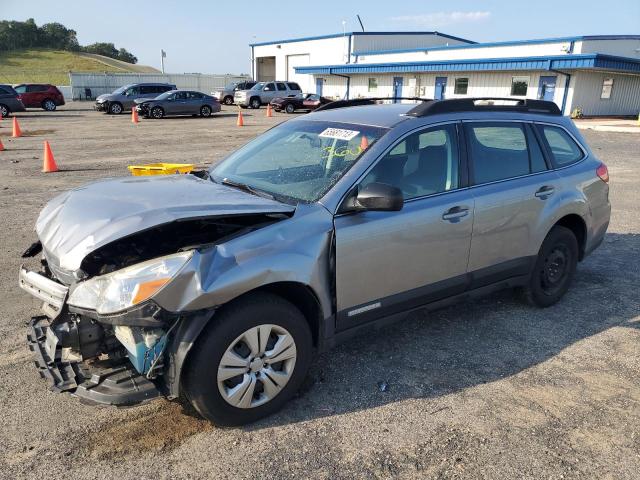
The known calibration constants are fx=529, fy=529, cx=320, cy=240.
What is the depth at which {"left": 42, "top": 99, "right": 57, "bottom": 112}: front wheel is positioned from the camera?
3083cm

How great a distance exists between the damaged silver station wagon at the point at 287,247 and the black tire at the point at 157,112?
2484 centimetres

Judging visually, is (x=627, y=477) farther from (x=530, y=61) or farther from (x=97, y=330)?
(x=530, y=61)

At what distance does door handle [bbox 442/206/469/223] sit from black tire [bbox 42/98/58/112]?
32760 millimetres

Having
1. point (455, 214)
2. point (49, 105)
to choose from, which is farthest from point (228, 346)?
point (49, 105)

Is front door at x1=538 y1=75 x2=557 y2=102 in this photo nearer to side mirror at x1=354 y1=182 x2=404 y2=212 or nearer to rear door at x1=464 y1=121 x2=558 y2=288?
rear door at x1=464 y1=121 x2=558 y2=288

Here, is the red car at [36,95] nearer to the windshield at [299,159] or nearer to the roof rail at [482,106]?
the windshield at [299,159]

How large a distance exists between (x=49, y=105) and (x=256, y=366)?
3308 centimetres

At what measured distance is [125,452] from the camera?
287 cm

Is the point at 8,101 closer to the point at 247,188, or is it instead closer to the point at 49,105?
the point at 49,105

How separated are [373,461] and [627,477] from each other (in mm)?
1316

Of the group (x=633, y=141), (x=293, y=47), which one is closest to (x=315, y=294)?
(x=633, y=141)

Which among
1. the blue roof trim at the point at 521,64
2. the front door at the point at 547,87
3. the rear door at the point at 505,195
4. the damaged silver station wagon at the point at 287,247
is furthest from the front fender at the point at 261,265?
the front door at the point at 547,87

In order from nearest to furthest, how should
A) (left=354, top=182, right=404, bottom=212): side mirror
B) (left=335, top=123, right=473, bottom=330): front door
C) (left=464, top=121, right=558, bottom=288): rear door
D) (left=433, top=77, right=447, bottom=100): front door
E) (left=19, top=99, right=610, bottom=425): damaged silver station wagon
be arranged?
(left=19, top=99, right=610, bottom=425): damaged silver station wagon, (left=354, top=182, right=404, bottom=212): side mirror, (left=335, top=123, right=473, bottom=330): front door, (left=464, top=121, right=558, bottom=288): rear door, (left=433, top=77, right=447, bottom=100): front door

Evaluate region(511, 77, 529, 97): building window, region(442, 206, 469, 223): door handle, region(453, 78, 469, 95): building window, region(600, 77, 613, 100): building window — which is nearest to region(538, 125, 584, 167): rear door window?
region(442, 206, 469, 223): door handle
